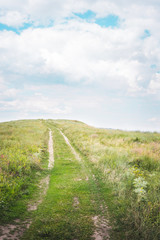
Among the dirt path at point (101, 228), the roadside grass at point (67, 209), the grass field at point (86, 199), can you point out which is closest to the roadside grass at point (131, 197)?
the grass field at point (86, 199)

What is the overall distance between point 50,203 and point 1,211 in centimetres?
199

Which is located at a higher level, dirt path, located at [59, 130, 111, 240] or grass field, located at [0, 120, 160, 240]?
grass field, located at [0, 120, 160, 240]

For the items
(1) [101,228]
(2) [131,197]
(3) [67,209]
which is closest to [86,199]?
(3) [67,209]

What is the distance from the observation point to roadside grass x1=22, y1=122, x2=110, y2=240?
4730 mm

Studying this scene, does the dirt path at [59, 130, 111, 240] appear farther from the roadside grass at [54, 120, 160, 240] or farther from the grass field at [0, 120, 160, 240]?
the roadside grass at [54, 120, 160, 240]

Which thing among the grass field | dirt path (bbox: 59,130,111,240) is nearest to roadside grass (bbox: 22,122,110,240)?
the grass field

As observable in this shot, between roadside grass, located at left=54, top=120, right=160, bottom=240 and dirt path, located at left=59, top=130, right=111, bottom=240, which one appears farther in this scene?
roadside grass, located at left=54, top=120, right=160, bottom=240

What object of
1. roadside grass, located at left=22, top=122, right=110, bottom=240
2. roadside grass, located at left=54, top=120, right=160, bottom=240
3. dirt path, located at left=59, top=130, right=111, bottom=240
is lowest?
dirt path, located at left=59, top=130, right=111, bottom=240

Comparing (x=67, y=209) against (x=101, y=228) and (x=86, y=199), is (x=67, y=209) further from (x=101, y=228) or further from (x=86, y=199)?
(x=101, y=228)

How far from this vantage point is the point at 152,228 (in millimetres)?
4770

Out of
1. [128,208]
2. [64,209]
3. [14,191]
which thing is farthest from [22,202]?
[128,208]

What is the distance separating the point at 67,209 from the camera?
19.9 ft

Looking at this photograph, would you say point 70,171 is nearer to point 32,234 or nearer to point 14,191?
point 14,191

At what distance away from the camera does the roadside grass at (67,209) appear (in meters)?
4.73
